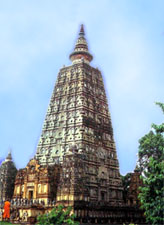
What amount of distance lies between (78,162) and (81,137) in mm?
5691

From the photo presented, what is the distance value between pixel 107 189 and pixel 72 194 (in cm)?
941

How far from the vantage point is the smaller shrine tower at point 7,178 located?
1732 inches

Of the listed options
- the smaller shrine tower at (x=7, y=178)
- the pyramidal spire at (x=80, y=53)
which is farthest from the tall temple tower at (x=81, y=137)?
the smaller shrine tower at (x=7, y=178)

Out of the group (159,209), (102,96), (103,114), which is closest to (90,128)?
(103,114)

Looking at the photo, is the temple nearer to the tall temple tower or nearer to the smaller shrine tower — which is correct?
the tall temple tower

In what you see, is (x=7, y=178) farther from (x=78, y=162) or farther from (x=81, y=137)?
(x=78, y=162)

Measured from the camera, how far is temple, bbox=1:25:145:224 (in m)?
35.9

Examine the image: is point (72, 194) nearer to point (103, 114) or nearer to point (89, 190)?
point (89, 190)

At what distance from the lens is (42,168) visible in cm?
4125

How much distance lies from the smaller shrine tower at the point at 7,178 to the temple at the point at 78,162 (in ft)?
2.20

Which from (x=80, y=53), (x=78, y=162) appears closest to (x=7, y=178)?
(x=78, y=162)

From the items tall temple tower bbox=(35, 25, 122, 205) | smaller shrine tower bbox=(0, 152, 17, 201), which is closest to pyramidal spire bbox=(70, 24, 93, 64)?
tall temple tower bbox=(35, 25, 122, 205)

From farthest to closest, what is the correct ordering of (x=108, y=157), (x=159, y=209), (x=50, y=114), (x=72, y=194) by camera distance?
(x=50, y=114) → (x=108, y=157) → (x=72, y=194) → (x=159, y=209)

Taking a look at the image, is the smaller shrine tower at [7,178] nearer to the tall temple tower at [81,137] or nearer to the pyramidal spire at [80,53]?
the tall temple tower at [81,137]
